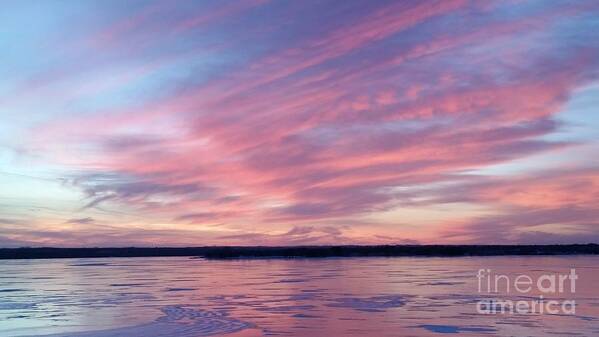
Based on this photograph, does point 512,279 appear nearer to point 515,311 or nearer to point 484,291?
point 484,291

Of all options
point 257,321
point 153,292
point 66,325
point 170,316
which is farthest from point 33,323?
point 153,292

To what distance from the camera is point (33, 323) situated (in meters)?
21.0

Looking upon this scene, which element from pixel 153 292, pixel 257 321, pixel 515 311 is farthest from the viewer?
pixel 153 292

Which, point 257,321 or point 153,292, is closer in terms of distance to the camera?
point 257,321

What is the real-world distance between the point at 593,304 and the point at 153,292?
749 inches
